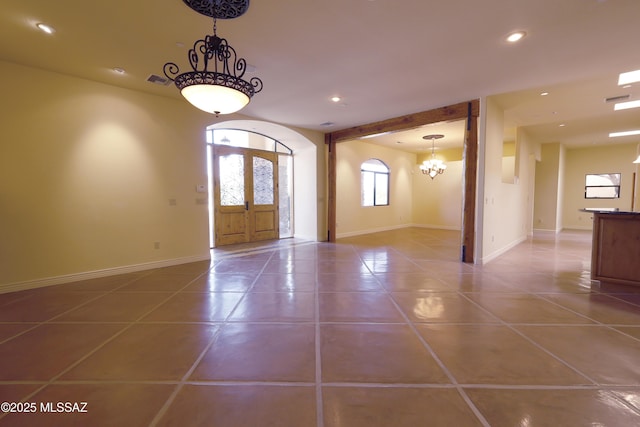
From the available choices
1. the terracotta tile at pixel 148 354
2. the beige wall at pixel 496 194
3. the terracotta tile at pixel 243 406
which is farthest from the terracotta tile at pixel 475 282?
the terracotta tile at pixel 148 354

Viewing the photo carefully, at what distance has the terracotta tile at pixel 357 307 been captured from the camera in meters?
2.63

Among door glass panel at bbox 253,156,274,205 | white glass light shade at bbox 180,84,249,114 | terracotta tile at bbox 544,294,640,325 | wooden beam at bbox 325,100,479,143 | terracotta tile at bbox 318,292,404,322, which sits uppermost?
wooden beam at bbox 325,100,479,143

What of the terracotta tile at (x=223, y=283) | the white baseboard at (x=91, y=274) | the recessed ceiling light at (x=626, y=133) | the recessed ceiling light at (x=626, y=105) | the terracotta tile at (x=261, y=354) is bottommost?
the terracotta tile at (x=261, y=354)

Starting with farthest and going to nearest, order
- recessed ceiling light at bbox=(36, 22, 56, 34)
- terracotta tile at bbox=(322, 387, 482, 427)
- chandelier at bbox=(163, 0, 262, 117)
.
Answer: recessed ceiling light at bbox=(36, 22, 56, 34)
chandelier at bbox=(163, 0, 262, 117)
terracotta tile at bbox=(322, 387, 482, 427)

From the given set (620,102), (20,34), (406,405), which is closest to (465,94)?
(620,102)

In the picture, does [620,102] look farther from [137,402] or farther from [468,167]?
[137,402]

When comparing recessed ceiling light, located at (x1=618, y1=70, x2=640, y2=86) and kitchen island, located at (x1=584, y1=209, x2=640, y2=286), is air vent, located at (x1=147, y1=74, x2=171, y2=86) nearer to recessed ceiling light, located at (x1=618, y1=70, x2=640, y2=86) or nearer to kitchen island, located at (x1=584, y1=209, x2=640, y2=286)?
kitchen island, located at (x1=584, y1=209, x2=640, y2=286)

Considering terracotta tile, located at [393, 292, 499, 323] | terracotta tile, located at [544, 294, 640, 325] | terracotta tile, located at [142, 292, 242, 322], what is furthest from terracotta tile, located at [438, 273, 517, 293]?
terracotta tile, located at [142, 292, 242, 322]

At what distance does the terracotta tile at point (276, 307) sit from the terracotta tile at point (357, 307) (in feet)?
0.53

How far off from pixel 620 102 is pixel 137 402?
26.2 feet

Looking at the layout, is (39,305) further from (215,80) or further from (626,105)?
(626,105)

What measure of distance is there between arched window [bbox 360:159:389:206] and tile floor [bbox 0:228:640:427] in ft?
17.5

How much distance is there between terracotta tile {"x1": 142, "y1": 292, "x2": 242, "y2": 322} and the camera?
2.63 metres

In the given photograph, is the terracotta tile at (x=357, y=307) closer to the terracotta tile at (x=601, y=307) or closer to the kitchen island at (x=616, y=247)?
the terracotta tile at (x=601, y=307)
